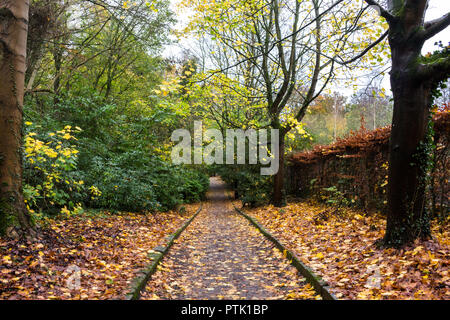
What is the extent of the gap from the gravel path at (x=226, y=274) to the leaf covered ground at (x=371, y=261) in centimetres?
45

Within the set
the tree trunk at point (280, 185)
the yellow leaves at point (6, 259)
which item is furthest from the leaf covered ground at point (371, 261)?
the tree trunk at point (280, 185)

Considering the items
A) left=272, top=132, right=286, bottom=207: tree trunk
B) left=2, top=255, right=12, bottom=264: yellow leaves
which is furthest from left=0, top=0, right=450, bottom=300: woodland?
left=272, top=132, right=286, bottom=207: tree trunk

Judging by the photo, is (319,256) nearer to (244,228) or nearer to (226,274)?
(226,274)

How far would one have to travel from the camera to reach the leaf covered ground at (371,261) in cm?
322

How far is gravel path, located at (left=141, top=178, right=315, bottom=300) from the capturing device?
4055 mm

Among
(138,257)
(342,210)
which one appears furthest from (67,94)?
(342,210)

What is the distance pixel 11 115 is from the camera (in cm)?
449

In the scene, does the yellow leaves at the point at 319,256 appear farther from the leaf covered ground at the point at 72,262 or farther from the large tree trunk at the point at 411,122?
the leaf covered ground at the point at 72,262

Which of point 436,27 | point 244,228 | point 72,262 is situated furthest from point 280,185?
point 72,262

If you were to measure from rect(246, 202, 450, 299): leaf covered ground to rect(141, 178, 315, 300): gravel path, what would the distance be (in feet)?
1.49
